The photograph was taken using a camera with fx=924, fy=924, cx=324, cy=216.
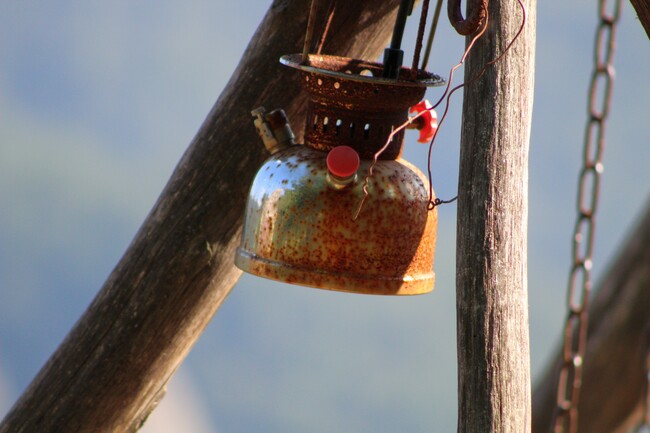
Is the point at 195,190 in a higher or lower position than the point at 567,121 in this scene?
higher

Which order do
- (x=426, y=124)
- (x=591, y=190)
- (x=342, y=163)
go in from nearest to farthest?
(x=342, y=163), (x=426, y=124), (x=591, y=190)

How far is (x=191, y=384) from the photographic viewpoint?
14.8 ft

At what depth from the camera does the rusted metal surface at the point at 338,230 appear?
1165 millimetres

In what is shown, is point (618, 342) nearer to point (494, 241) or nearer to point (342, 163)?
point (494, 241)

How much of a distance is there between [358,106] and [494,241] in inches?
10.6

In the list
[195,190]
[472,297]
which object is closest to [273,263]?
[472,297]

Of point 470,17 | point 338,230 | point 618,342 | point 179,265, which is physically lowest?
point 618,342

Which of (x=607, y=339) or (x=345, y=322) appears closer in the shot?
(x=607, y=339)

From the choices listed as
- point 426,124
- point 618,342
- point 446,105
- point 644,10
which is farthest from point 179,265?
point 618,342

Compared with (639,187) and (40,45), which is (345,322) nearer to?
(639,187)

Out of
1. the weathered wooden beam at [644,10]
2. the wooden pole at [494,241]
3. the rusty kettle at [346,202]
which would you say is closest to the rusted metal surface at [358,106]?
the rusty kettle at [346,202]

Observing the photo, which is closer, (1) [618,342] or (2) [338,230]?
(2) [338,230]

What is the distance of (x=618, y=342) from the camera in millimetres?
2141

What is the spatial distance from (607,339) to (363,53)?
96cm
